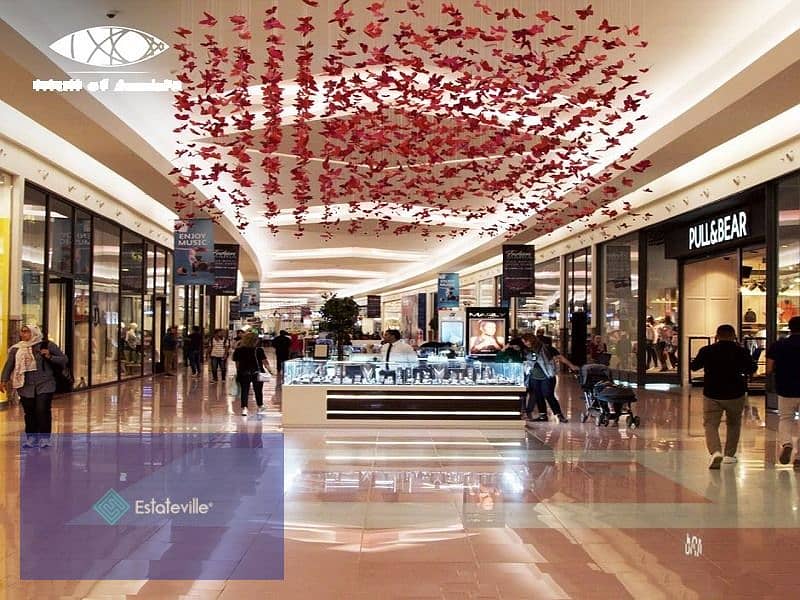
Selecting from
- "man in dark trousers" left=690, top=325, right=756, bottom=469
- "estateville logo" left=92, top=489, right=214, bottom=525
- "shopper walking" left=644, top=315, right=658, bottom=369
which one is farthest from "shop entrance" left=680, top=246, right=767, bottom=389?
"estateville logo" left=92, top=489, right=214, bottom=525

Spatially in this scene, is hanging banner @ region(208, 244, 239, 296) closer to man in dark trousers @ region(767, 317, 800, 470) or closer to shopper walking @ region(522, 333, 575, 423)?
shopper walking @ region(522, 333, 575, 423)

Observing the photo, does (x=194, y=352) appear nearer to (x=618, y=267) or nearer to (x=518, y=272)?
(x=518, y=272)

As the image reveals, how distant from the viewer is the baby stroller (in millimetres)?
12375

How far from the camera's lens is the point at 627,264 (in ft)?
75.7

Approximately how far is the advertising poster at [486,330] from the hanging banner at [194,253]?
6.68 m

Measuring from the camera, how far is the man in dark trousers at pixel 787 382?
8.84 metres

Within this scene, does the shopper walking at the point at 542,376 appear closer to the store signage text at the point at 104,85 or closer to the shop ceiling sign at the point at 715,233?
the shop ceiling sign at the point at 715,233

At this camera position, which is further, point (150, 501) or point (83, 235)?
point (83, 235)

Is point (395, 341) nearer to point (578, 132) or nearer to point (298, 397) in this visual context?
point (298, 397)

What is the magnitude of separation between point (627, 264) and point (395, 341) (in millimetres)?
10488

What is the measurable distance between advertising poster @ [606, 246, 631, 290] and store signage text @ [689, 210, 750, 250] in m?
3.23

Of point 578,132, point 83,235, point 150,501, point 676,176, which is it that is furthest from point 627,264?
Result: point 150,501

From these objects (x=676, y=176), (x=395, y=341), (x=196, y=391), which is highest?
(x=676, y=176)

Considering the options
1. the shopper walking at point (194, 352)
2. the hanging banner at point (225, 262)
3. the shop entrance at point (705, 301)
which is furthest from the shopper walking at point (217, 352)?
the shop entrance at point (705, 301)
